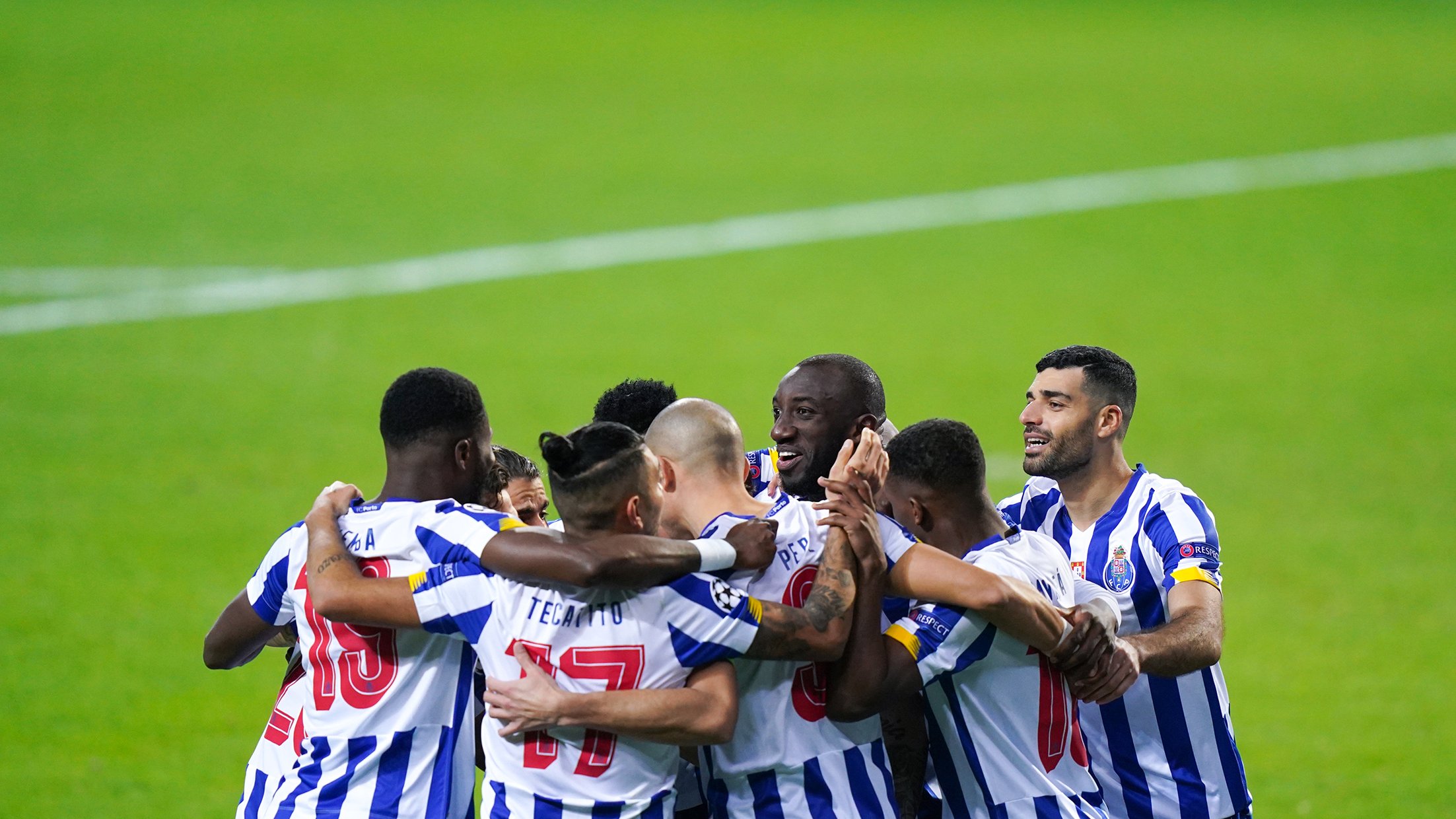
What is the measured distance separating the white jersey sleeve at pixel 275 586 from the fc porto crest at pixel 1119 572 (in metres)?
2.70

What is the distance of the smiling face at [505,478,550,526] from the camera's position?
5555 mm

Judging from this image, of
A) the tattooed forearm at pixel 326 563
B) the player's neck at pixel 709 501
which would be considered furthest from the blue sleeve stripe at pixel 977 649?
the tattooed forearm at pixel 326 563

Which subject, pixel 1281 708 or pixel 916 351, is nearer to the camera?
pixel 1281 708

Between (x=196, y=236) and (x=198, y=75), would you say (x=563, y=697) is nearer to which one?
(x=196, y=236)

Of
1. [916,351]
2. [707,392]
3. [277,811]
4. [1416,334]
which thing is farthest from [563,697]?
[1416,334]

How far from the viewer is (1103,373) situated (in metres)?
5.50

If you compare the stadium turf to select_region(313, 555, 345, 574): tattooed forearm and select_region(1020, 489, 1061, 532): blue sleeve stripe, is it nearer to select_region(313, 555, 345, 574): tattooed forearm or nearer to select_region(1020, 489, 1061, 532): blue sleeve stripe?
select_region(1020, 489, 1061, 532): blue sleeve stripe

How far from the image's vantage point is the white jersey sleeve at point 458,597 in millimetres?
4309

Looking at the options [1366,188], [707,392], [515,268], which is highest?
[1366,188]

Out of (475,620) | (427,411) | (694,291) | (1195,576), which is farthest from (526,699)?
(694,291)

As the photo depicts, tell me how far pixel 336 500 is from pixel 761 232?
1876 cm

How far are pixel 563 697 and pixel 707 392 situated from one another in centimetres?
1212

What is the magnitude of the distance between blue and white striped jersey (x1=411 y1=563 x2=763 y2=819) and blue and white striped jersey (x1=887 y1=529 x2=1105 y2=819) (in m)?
0.65

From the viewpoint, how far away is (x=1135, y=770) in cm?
533
